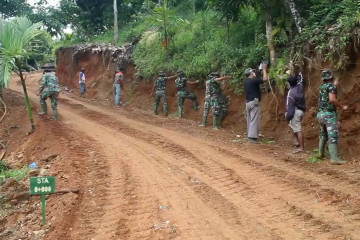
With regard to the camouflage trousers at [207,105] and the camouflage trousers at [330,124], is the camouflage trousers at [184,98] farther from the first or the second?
the camouflage trousers at [330,124]

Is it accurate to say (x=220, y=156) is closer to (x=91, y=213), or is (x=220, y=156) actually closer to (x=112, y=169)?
(x=112, y=169)

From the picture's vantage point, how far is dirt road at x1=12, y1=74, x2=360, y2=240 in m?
5.06

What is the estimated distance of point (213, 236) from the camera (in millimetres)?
4859

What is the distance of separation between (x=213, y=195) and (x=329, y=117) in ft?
10.2

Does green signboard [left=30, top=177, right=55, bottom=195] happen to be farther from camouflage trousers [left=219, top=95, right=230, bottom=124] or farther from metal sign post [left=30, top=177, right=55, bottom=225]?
camouflage trousers [left=219, top=95, right=230, bottom=124]

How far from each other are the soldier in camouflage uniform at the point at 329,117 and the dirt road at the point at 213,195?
1.45 feet

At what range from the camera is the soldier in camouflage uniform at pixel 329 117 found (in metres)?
7.82

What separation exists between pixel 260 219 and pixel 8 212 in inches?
157

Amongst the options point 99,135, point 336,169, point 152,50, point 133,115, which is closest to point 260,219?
point 336,169

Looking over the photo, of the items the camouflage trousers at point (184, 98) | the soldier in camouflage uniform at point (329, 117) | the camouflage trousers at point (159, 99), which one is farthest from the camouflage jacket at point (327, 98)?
the camouflage trousers at point (159, 99)

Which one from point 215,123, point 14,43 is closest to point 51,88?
point 14,43

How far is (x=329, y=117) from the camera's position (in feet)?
Result: 25.9

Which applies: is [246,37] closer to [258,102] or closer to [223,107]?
[223,107]

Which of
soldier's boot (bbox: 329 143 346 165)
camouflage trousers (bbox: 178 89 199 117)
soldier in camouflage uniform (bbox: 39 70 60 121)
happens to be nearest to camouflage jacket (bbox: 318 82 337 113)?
soldier's boot (bbox: 329 143 346 165)
